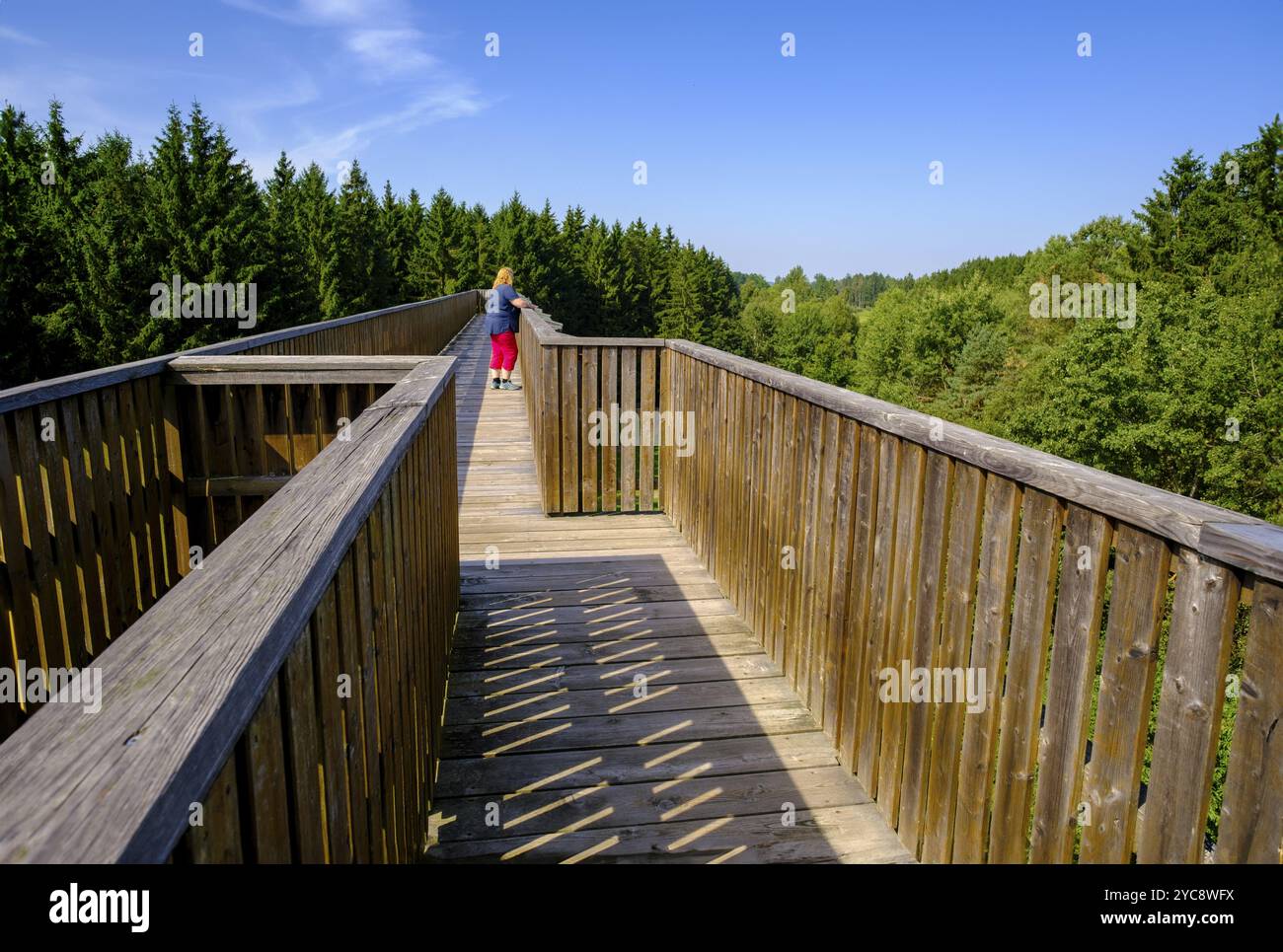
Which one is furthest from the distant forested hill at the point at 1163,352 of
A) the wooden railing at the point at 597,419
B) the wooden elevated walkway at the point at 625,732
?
the wooden elevated walkway at the point at 625,732

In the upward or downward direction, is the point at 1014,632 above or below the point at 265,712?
below

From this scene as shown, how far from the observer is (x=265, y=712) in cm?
108

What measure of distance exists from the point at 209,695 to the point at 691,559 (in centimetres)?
492

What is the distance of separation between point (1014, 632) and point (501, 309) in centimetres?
971

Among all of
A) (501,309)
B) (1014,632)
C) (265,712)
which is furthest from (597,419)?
(265,712)

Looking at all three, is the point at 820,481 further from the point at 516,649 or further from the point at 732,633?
the point at 516,649

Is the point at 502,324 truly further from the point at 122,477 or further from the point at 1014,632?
the point at 1014,632

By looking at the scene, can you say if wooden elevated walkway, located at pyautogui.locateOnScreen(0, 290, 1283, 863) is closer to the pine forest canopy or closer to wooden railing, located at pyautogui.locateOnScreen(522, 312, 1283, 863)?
wooden railing, located at pyautogui.locateOnScreen(522, 312, 1283, 863)

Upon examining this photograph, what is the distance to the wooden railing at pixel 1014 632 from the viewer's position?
4.99ft

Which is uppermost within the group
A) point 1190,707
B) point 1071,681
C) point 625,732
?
point 1190,707

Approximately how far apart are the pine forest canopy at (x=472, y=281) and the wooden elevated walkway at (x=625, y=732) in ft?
93.5

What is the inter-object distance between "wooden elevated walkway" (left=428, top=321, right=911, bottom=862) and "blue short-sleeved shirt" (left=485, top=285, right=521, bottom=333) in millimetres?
5803

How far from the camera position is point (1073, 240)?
74.8 m

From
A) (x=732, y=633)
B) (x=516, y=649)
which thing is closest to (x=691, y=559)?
(x=732, y=633)
